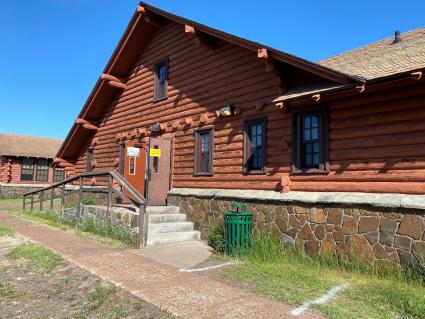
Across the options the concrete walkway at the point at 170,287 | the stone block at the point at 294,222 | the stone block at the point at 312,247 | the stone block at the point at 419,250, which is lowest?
the concrete walkway at the point at 170,287

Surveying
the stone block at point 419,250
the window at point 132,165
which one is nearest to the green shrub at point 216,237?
the stone block at point 419,250

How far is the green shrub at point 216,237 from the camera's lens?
28.8ft

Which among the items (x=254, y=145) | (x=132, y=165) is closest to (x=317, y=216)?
(x=254, y=145)

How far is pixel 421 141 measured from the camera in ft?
22.1

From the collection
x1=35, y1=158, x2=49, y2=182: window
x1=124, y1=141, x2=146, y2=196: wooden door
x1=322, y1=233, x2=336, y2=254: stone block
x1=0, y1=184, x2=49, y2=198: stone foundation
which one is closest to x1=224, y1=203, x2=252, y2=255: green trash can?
x1=322, y1=233, x2=336, y2=254: stone block

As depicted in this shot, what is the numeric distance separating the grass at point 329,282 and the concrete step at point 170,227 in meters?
2.80

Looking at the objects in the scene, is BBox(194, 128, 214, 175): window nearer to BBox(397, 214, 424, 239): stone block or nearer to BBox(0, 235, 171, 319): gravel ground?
BBox(0, 235, 171, 319): gravel ground

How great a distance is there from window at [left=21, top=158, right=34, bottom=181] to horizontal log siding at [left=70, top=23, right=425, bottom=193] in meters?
20.2

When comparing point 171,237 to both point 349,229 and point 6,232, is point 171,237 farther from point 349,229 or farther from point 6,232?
point 6,232

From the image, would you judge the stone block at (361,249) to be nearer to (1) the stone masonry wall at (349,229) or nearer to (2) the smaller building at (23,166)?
(1) the stone masonry wall at (349,229)

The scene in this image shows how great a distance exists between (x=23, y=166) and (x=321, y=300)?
3393 centimetres

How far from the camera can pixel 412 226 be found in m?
6.43

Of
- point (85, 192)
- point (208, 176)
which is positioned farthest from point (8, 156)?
point (208, 176)

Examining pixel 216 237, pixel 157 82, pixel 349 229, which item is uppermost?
pixel 157 82
